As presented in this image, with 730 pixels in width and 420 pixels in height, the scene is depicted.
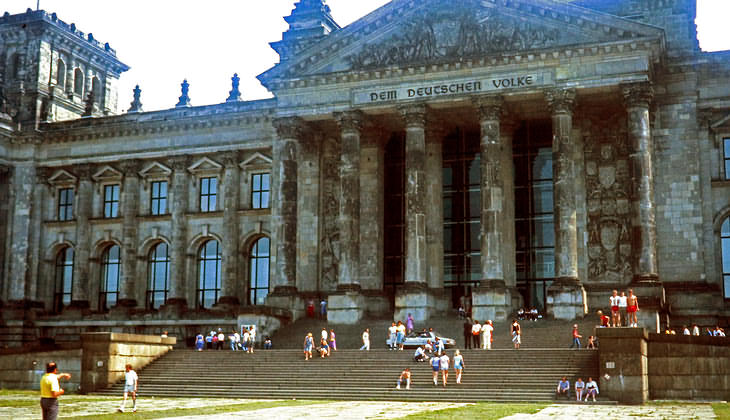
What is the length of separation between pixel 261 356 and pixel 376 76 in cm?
1750

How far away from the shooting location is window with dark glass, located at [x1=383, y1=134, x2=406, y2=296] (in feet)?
179

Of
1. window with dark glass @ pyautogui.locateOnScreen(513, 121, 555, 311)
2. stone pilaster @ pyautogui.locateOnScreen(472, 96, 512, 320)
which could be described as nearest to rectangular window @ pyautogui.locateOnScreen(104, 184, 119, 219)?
stone pilaster @ pyautogui.locateOnScreen(472, 96, 512, 320)

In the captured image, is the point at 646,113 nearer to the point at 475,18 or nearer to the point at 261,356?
the point at 475,18

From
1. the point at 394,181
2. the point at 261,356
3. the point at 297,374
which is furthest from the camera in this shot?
the point at 394,181

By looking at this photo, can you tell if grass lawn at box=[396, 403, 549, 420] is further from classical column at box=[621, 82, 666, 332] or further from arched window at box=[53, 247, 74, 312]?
arched window at box=[53, 247, 74, 312]

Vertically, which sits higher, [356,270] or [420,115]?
[420,115]

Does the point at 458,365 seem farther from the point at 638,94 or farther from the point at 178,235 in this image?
the point at 178,235

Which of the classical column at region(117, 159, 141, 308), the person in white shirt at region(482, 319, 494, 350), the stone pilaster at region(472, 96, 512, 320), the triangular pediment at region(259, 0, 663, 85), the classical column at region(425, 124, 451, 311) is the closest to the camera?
the person in white shirt at region(482, 319, 494, 350)

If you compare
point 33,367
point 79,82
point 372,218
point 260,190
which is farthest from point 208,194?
point 33,367

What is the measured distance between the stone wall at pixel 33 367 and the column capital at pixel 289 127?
1748 cm

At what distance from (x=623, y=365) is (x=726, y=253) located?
18.6 m

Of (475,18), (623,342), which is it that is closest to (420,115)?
(475,18)

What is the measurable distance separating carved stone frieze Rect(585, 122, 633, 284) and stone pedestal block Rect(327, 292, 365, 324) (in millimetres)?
12429

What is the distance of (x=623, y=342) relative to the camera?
109ft
